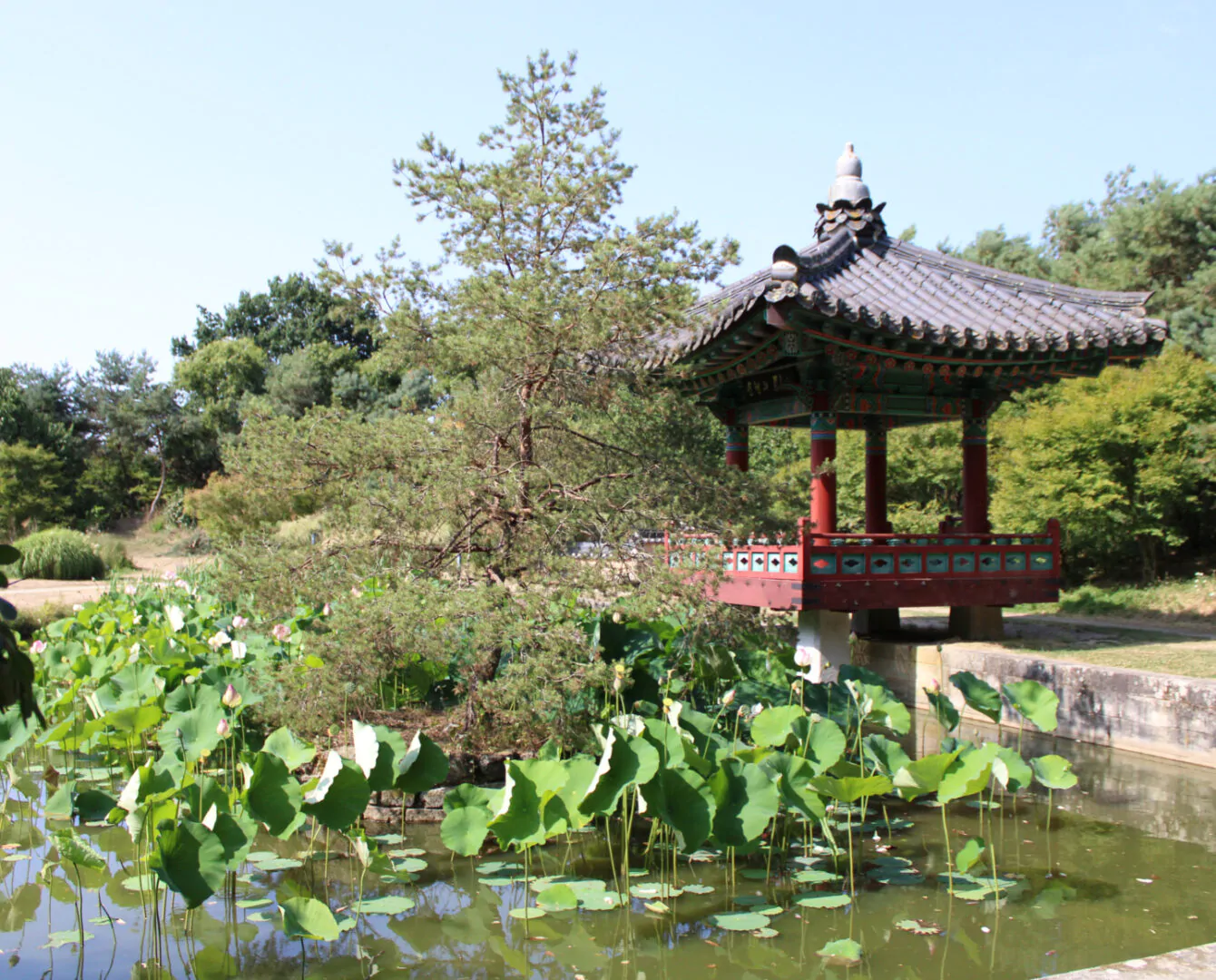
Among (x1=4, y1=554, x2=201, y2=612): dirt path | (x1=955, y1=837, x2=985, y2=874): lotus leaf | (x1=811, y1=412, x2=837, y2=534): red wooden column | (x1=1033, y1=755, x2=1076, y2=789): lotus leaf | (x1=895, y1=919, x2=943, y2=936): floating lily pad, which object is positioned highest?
(x1=811, y1=412, x2=837, y2=534): red wooden column

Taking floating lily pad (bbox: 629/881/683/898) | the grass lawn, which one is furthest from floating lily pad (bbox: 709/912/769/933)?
the grass lawn

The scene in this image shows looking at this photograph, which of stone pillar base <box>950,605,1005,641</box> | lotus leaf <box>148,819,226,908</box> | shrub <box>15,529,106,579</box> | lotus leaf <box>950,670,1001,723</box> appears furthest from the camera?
shrub <box>15,529,106,579</box>

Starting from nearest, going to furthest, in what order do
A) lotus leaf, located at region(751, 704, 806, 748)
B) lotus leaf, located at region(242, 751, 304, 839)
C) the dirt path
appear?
lotus leaf, located at region(242, 751, 304, 839) < lotus leaf, located at region(751, 704, 806, 748) < the dirt path

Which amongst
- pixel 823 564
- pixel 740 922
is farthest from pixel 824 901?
pixel 823 564

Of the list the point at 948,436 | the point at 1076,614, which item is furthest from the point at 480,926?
the point at 948,436

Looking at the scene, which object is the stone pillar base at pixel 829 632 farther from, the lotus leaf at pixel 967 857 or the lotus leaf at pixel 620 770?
the lotus leaf at pixel 620 770

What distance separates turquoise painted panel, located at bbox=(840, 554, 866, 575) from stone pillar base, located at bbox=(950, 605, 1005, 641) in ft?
4.94

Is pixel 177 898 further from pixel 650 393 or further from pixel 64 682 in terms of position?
pixel 650 393

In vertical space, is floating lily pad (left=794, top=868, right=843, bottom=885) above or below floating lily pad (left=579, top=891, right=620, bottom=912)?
below

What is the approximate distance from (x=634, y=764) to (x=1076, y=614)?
32.1 ft

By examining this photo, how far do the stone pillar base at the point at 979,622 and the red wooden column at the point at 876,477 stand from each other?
4.65 ft

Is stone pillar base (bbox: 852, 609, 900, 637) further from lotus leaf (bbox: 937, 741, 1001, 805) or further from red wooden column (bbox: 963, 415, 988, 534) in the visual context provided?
lotus leaf (bbox: 937, 741, 1001, 805)

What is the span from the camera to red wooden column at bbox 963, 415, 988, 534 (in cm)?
934

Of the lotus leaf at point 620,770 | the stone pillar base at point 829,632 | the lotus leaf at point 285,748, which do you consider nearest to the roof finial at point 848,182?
the stone pillar base at point 829,632
